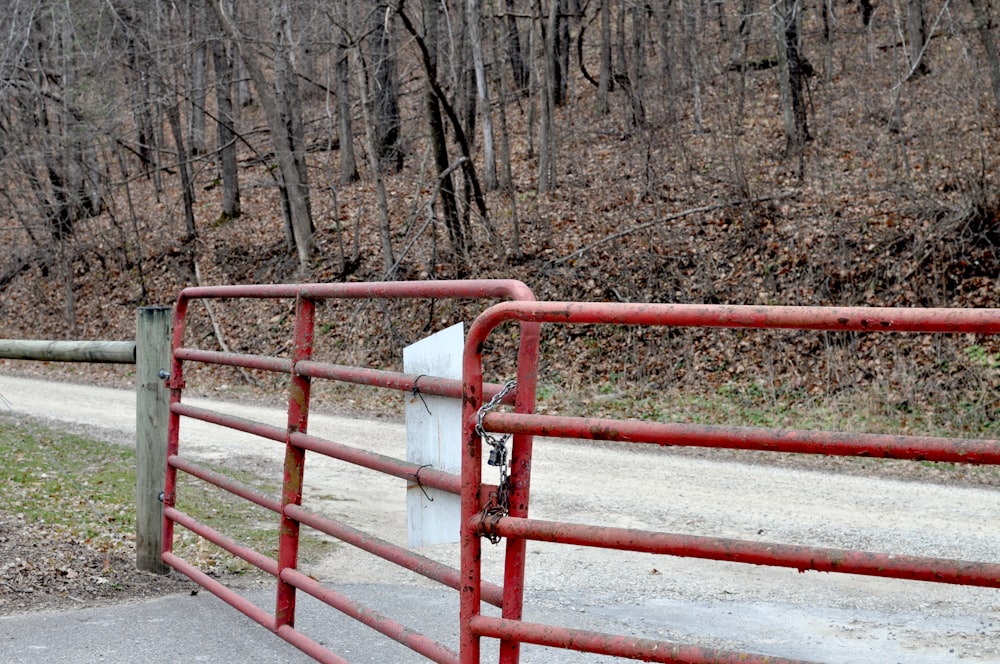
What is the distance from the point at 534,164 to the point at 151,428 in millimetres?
19385

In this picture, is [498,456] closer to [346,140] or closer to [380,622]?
[380,622]

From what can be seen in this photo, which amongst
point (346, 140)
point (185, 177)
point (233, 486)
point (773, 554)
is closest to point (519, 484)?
point (773, 554)

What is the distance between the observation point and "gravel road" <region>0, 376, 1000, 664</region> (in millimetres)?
5047

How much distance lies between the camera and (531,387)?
2.95 m

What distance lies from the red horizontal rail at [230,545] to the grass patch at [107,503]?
610mm

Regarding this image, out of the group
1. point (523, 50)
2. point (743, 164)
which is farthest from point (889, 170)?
point (523, 50)

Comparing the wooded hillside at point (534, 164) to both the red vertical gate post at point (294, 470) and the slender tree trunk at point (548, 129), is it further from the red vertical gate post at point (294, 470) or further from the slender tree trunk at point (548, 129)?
the red vertical gate post at point (294, 470)

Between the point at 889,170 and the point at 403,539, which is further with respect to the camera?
the point at 889,170

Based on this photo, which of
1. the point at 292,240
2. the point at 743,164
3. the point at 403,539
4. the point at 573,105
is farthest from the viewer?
the point at 573,105

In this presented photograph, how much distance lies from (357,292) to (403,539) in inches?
149

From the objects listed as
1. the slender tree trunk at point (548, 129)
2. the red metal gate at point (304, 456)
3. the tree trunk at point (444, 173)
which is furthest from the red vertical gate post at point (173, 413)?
the slender tree trunk at point (548, 129)

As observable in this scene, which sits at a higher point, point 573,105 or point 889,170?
point 573,105

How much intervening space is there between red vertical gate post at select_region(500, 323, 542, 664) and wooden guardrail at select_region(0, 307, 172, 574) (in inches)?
133

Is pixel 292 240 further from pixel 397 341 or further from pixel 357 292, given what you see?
pixel 357 292
